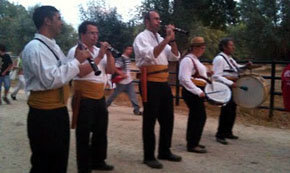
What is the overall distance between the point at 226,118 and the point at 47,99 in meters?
3.93

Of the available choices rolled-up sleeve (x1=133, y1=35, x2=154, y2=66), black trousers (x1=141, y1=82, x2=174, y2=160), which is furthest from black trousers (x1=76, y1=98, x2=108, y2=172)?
rolled-up sleeve (x1=133, y1=35, x2=154, y2=66)

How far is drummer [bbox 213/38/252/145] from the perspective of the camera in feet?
18.5

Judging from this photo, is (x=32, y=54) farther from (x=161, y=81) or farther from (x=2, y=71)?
(x=2, y=71)

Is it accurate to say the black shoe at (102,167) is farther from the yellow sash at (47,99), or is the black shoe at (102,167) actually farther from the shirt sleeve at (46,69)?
the shirt sleeve at (46,69)

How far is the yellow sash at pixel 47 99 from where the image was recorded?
2691 millimetres

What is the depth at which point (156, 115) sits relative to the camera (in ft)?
14.5

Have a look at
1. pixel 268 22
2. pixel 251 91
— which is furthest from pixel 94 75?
pixel 268 22

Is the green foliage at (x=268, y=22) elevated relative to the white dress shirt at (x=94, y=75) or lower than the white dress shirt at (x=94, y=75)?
elevated

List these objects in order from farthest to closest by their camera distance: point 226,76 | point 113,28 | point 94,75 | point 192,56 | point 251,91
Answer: point 113,28 → point 226,76 → point 251,91 → point 192,56 → point 94,75

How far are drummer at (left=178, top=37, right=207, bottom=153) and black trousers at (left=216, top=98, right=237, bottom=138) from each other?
77 cm

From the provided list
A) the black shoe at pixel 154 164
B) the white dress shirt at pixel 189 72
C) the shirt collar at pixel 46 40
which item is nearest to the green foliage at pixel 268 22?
the white dress shirt at pixel 189 72

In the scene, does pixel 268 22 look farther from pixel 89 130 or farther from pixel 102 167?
pixel 89 130

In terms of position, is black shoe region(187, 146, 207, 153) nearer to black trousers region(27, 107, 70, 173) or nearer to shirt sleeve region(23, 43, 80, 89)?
black trousers region(27, 107, 70, 173)

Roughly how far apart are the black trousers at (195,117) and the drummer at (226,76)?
0.75 m
